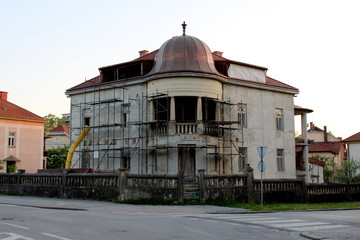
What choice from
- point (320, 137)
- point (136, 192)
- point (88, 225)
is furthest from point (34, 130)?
point (320, 137)

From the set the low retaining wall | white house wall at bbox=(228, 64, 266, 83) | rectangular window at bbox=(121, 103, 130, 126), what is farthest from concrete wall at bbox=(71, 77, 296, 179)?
the low retaining wall

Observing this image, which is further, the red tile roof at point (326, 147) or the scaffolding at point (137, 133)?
the red tile roof at point (326, 147)

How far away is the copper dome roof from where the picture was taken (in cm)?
3416

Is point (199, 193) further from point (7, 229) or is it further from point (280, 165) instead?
point (280, 165)

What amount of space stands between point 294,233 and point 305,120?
33.6 m

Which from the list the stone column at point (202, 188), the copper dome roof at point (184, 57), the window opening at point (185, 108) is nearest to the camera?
the stone column at point (202, 188)

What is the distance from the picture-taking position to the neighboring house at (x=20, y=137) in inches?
2048

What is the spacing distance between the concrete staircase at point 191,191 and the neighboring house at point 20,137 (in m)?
32.3

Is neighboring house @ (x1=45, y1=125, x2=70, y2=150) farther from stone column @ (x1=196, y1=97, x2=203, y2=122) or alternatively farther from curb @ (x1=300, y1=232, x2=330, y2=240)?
curb @ (x1=300, y1=232, x2=330, y2=240)

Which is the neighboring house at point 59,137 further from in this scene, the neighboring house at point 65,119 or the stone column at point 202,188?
the stone column at point 202,188

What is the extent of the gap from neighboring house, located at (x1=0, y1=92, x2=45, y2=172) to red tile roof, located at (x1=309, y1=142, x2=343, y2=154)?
4378 centimetres

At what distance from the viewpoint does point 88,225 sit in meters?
13.0

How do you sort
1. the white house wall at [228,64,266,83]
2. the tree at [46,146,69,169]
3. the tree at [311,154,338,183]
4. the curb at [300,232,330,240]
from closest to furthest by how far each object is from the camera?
1. the curb at [300,232,330,240]
2. the white house wall at [228,64,266,83]
3. the tree at [46,146,69,169]
4. the tree at [311,154,338,183]

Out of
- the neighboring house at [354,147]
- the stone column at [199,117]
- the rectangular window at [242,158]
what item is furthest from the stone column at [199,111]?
the neighboring house at [354,147]
